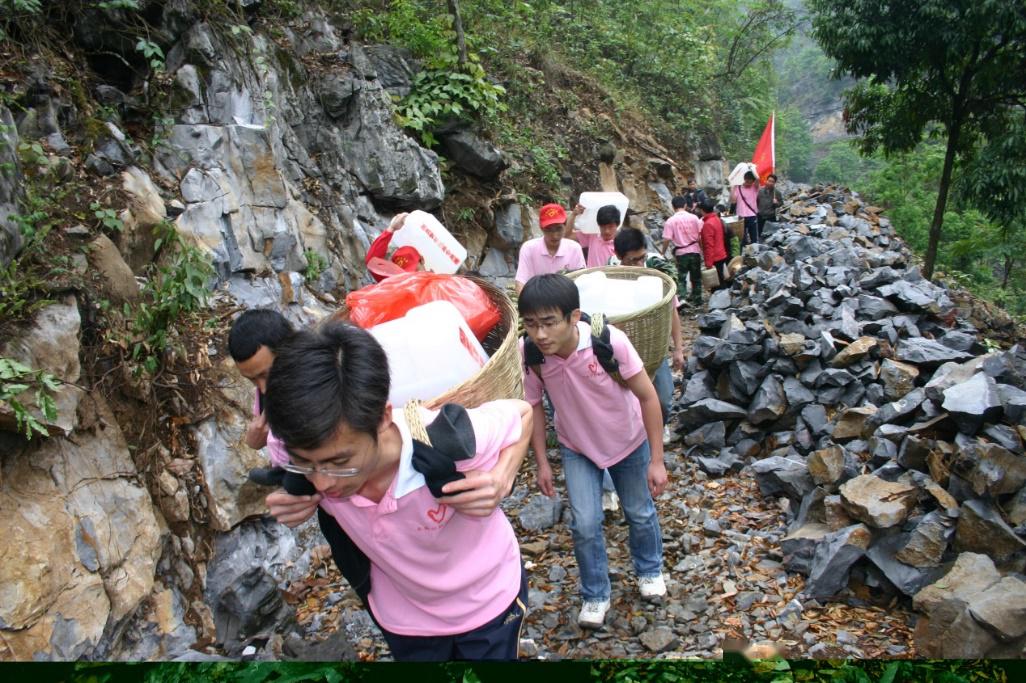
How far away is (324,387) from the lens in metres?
1.25

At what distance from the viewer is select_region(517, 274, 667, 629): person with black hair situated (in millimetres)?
2514

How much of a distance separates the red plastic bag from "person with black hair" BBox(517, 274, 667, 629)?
0.23 m

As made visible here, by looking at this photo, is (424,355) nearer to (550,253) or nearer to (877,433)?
(550,253)

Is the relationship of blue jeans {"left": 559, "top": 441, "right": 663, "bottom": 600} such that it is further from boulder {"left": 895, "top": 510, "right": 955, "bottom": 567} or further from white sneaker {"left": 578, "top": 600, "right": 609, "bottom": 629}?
boulder {"left": 895, "top": 510, "right": 955, "bottom": 567}

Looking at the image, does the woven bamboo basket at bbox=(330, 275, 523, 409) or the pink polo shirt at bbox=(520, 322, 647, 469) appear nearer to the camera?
the woven bamboo basket at bbox=(330, 275, 523, 409)

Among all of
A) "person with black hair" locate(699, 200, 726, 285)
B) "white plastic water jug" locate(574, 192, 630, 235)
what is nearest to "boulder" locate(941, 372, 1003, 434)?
"white plastic water jug" locate(574, 192, 630, 235)

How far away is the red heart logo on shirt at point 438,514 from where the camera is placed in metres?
1.48

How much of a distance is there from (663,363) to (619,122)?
1183 centimetres

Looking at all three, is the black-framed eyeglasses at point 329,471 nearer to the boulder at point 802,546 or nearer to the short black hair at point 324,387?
the short black hair at point 324,387

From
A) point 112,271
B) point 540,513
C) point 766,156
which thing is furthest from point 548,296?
point 766,156

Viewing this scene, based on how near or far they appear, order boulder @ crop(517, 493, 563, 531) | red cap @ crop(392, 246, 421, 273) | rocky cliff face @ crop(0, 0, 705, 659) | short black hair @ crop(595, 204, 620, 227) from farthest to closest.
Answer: short black hair @ crop(595, 204, 620, 227) → boulder @ crop(517, 493, 563, 531) → red cap @ crop(392, 246, 421, 273) → rocky cliff face @ crop(0, 0, 705, 659)

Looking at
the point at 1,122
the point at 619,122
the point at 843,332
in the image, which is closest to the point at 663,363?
the point at 843,332

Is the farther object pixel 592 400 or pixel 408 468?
pixel 592 400

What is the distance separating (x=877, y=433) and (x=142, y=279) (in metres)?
4.35
